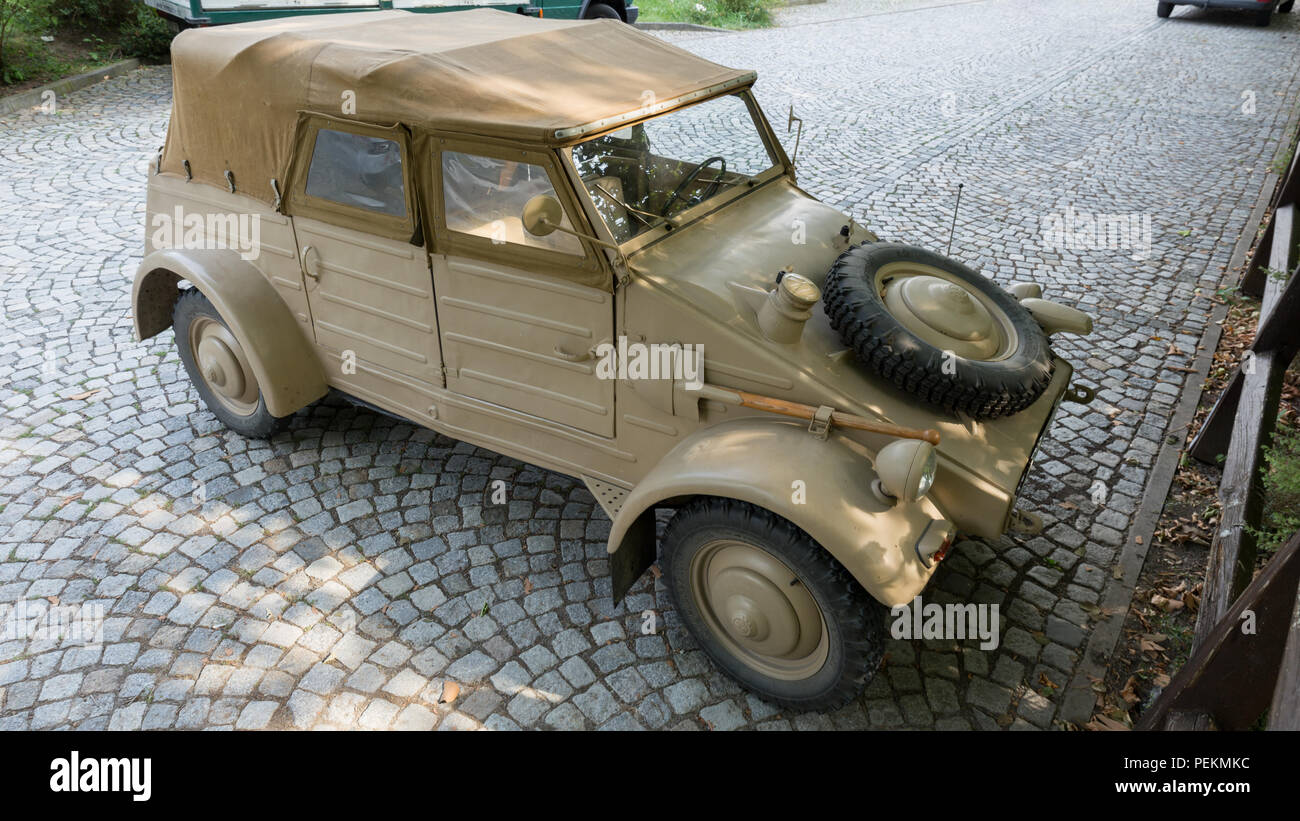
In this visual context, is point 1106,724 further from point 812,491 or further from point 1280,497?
point 812,491

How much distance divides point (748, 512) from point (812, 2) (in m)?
20.1

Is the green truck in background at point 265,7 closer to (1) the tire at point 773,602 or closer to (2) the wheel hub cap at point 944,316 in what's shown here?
(2) the wheel hub cap at point 944,316

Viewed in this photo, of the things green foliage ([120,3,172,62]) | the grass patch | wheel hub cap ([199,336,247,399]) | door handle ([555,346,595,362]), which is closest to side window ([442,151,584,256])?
door handle ([555,346,595,362])

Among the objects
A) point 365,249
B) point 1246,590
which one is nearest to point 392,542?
point 365,249

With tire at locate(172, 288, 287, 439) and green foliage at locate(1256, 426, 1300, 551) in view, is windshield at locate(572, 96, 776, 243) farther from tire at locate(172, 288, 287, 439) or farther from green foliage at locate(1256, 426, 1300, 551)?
green foliage at locate(1256, 426, 1300, 551)

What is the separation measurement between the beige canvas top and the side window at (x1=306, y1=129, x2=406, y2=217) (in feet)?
0.41

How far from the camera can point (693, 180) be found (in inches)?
160

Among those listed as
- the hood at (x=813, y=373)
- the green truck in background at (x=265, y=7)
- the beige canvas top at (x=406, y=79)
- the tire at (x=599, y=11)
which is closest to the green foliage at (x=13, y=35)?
the green truck in background at (x=265, y=7)

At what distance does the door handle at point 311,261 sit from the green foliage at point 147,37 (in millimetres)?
10944

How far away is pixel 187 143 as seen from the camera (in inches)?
185

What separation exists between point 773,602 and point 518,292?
1676 millimetres

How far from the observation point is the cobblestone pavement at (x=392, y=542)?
3.54 metres

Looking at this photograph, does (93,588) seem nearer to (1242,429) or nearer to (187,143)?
(187,143)

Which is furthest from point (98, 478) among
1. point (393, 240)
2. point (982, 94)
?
point (982, 94)
